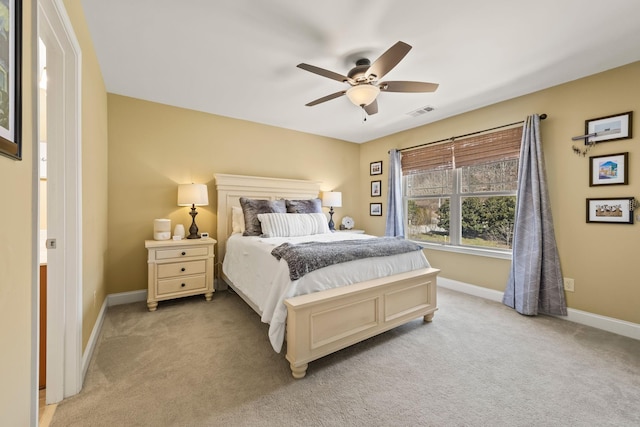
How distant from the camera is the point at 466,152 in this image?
11.6ft

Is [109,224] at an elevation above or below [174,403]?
above

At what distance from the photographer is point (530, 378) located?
177cm

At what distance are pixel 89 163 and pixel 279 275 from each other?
1.67m

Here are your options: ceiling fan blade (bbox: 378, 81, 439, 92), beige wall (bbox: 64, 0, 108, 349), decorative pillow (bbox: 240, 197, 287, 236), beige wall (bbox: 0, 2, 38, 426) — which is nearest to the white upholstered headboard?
decorative pillow (bbox: 240, 197, 287, 236)

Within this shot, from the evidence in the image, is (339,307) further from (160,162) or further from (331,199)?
(160,162)

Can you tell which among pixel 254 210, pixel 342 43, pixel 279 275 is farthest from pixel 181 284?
pixel 342 43

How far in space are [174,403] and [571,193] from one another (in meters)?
3.85

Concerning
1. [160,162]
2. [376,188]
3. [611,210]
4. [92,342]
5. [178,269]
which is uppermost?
[160,162]

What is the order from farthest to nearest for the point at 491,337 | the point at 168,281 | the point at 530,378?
1. the point at 168,281
2. the point at 491,337
3. the point at 530,378

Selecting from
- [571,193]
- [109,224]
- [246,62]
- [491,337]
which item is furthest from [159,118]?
[571,193]

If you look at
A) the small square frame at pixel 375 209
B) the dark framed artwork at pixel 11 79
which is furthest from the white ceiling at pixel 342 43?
the small square frame at pixel 375 209

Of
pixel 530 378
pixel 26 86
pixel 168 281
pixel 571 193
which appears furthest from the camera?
pixel 168 281

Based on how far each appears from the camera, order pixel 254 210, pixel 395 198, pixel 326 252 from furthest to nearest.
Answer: pixel 395 198
pixel 254 210
pixel 326 252

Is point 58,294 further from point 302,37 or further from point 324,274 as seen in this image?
point 302,37
